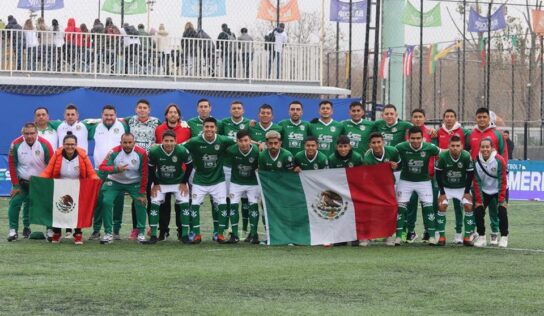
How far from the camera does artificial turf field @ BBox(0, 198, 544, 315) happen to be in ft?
32.0

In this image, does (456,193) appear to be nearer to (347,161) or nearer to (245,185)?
(347,161)

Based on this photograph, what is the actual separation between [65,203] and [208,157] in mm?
2039

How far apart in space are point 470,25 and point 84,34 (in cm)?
1531

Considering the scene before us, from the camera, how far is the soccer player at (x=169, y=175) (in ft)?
50.8

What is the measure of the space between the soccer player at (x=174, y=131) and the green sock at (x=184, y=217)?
0.18 meters

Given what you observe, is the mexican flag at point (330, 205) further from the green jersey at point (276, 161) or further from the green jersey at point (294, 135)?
the green jersey at point (294, 135)

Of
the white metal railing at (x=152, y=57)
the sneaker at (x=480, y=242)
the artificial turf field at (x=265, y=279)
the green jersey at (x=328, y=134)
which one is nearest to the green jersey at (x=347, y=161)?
the green jersey at (x=328, y=134)

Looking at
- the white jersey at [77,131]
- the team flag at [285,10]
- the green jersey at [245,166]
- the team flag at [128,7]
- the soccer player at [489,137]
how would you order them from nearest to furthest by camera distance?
1. the green jersey at [245,166]
2. the soccer player at [489,137]
3. the white jersey at [77,131]
4. the team flag at [128,7]
5. the team flag at [285,10]

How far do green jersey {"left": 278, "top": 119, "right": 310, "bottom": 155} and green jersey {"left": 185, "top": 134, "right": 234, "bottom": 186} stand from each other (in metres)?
0.99

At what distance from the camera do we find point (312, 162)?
15711 millimetres

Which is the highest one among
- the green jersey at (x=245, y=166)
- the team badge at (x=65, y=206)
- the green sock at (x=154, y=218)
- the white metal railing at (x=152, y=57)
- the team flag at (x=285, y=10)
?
the team flag at (x=285, y=10)

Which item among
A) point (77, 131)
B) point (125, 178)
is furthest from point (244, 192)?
point (77, 131)

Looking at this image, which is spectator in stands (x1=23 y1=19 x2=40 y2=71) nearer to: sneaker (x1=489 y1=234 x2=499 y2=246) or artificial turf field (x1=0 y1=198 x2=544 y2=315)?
artificial turf field (x1=0 y1=198 x2=544 y2=315)

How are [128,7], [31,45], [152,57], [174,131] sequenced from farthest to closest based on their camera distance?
1. [128,7]
2. [152,57]
3. [31,45]
4. [174,131]
